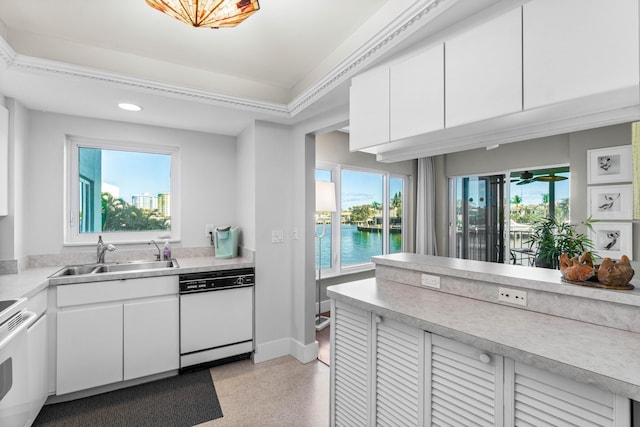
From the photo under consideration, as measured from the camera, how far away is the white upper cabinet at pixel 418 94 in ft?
4.98

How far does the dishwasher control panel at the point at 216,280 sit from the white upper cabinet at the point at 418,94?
188cm


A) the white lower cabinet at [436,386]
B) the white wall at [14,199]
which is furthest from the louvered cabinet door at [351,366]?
the white wall at [14,199]

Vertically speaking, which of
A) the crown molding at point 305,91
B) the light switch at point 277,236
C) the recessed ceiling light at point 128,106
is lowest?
the light switch at point 277,236

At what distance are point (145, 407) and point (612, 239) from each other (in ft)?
15.1

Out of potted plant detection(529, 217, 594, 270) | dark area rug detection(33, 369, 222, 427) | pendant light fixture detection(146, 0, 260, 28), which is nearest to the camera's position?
pendant light fixture detection(146, 0, 260, 28)

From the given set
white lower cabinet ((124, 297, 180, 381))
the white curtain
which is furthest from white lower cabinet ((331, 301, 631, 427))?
the white curtain

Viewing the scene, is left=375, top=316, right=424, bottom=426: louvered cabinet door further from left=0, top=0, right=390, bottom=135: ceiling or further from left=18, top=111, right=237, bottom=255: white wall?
left=18, top=111, right=237, bottom=255: white wall

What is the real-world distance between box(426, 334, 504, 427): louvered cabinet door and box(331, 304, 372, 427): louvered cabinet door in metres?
0.38

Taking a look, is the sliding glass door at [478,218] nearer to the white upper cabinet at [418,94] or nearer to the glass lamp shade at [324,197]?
the glass lamp shade at [324,197]

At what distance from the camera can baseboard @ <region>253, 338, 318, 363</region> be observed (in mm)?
2934

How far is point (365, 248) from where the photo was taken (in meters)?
4.83

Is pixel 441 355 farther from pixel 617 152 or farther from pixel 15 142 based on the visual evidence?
pixel 617 152

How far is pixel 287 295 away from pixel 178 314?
3.27 feet

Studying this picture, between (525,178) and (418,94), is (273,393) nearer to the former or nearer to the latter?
(418,94)
